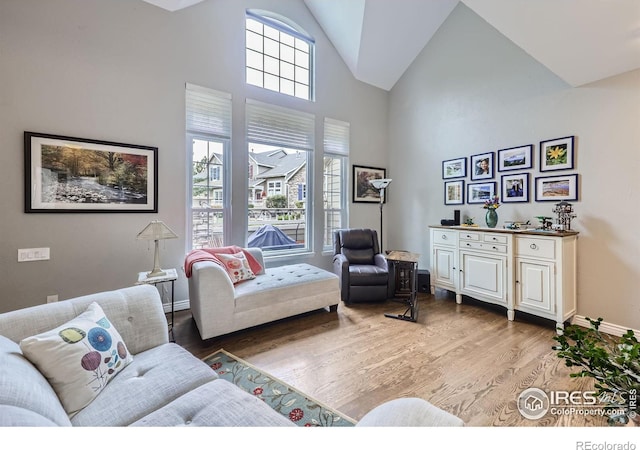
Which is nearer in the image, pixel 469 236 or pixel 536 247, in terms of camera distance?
pixel 536 247

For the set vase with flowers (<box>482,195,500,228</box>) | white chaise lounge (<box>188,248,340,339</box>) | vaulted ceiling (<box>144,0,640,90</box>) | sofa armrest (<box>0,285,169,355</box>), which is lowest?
white chaise lounge (<box>188,248,340,339</box>)

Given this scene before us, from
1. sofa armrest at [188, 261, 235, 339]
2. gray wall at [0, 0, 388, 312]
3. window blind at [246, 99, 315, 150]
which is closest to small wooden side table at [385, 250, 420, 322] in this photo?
sofa armrest at [188, 261, 235, 339]

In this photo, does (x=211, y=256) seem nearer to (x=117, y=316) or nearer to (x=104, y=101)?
(x=117, y=316)

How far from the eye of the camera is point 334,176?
4668mm

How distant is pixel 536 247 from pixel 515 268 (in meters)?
0.32

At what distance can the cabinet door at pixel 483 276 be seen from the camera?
10.4 ft

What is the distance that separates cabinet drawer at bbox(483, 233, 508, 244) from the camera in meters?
3.11

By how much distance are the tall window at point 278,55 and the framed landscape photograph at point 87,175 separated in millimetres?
1880

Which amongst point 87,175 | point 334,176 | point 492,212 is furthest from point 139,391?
point 334,176

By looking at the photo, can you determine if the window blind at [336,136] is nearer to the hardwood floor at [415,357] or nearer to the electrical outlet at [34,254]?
the hardwood floor at [415,357]

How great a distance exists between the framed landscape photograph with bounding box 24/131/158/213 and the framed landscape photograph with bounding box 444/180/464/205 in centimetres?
395

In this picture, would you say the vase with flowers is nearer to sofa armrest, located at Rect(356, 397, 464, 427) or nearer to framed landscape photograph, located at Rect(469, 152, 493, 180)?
framed landscape photograph, located at Rect(469, 152, 493, 180)

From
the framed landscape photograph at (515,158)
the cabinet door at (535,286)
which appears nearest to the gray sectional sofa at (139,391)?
the cabinet door at (535,286)
